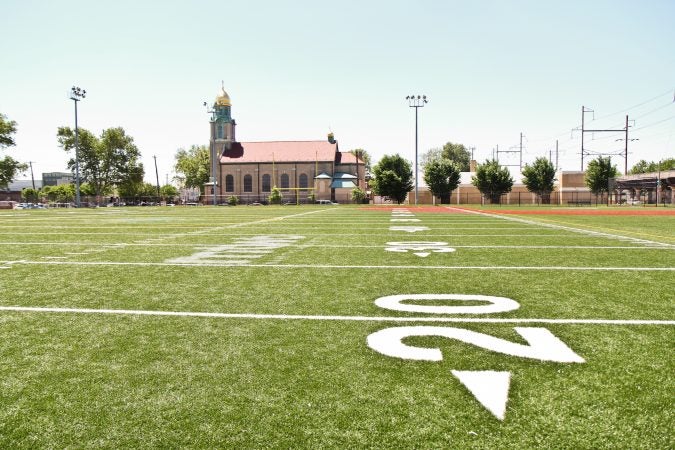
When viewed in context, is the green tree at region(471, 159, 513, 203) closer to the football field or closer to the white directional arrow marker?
the football field

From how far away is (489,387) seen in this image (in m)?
2.91

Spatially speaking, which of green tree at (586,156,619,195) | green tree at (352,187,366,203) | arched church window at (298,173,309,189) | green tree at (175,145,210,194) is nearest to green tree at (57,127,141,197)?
green tree at (175,145,210,194)

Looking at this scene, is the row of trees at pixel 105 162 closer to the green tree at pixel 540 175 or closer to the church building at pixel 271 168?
the church building at pixel 271 168

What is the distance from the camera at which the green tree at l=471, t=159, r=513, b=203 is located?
227 feet

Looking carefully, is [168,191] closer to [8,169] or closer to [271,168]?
[271,168]

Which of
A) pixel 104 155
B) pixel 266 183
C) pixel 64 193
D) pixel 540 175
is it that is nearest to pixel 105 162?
pixel 104 155

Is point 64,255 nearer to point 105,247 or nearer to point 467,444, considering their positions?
point 105,247

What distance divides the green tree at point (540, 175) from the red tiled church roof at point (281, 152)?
3225 centimetres

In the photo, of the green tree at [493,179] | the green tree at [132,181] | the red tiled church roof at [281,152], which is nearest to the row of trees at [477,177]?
the green tree at [493,179]

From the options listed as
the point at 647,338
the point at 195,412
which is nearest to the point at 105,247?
the point at 195,412

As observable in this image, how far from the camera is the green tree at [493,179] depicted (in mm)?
69188

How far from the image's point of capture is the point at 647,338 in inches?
155

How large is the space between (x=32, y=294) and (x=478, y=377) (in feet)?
17.0

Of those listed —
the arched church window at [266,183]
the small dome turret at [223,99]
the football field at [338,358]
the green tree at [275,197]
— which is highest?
the small dome turret at [223,99]
